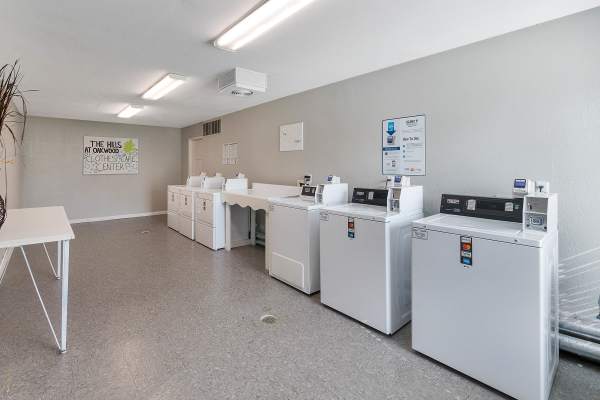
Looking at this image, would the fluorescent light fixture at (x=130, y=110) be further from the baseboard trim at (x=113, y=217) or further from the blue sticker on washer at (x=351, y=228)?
the blue sticker on washer at (x=351, y=228)

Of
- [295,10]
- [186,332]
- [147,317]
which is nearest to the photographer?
[295,10]

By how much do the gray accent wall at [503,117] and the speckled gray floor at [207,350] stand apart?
121cm

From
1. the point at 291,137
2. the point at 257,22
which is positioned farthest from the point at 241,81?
the point at 291,137

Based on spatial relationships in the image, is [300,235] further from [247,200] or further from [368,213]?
[247,200]

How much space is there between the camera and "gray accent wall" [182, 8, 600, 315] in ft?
6.64

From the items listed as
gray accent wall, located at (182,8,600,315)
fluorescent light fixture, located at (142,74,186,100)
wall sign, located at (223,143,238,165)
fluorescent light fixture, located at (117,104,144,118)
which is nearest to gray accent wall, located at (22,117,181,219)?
fluorescent light fixture, located at (117,104,144,118)

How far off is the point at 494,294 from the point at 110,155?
7.81m

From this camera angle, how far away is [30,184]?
20.3ft

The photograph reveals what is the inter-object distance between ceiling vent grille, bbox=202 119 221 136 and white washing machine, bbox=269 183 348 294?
3356mm

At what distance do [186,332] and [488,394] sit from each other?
6.66 ft

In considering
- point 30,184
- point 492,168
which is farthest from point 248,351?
point 30,184

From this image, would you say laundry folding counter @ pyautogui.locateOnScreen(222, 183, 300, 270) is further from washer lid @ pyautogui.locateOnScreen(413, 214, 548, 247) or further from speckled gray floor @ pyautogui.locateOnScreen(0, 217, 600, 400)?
washer lid @ pyautogui.locateOnScreen(413, 214, 548, 247)

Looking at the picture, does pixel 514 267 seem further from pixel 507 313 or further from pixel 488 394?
pixel 488 394

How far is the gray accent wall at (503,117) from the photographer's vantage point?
79.7 inches
